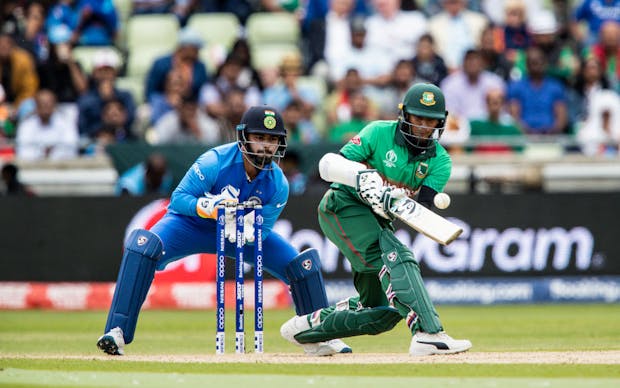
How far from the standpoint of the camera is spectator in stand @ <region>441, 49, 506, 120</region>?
15398 millimetres

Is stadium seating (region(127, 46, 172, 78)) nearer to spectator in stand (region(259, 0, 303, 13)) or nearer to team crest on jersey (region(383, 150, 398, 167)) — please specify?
spectator in stand (region(259, 0, 303, 13))

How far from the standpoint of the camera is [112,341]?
801cm

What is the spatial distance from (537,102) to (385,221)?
7685 mm

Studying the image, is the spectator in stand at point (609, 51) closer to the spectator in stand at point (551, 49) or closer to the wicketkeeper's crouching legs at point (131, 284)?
the spectator in stand at point (551, 49)

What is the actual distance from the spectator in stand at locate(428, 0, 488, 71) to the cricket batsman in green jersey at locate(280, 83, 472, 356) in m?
8.51

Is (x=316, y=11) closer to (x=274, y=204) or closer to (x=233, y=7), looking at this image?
(x=233, y=7)

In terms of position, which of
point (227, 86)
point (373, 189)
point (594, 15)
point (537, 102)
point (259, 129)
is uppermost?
point (594, 15)

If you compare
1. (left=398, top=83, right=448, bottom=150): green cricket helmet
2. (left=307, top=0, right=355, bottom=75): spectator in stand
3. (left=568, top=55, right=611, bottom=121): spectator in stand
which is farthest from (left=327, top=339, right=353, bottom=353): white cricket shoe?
(left=307, top=0, right=355, bottom=75): spectator in stand

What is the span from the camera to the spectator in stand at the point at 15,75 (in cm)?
1594

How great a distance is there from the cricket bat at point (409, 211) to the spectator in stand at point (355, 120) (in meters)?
6.69

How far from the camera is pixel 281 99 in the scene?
50.6 ft

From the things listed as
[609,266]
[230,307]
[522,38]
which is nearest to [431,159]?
[230,307]

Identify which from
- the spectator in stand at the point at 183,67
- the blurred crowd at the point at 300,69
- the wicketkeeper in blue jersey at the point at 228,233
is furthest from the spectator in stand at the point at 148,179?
the wicketkeeper in blue jersey at the point at 228,233

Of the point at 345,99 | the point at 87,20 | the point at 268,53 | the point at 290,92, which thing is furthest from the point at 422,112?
the point at 87,20
